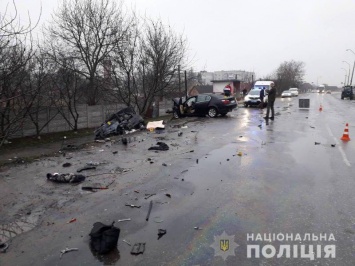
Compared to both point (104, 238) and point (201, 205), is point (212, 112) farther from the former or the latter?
point (104, 238)

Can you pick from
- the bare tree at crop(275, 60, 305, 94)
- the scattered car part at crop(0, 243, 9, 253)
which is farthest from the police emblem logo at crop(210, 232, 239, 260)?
the bare tree at crop(275, 60, 305, 94)

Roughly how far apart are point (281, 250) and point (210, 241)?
89 cm

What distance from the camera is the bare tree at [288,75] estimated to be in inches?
3261

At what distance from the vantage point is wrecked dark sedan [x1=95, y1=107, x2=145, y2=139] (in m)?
13.8

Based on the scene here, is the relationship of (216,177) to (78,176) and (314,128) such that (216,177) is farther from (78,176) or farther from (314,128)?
(314,128)

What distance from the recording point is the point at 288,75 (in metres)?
92.0

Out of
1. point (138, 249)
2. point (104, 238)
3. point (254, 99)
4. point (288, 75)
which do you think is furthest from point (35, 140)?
point (288, 75)

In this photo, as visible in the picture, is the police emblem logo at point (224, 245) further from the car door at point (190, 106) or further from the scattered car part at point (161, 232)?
the car door at point (190, 106)

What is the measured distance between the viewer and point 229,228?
165 inches

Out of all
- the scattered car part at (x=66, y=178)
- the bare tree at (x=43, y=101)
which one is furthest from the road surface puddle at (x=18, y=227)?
the bare tree at (x=43, y=101)

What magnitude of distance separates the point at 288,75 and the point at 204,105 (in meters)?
80.8

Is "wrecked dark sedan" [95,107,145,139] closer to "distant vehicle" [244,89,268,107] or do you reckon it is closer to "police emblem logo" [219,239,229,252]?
"police emblem logo" [219,239,229,252]

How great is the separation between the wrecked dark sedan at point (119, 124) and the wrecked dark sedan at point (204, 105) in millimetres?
5243

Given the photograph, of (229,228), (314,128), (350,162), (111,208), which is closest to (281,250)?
(229,228)
